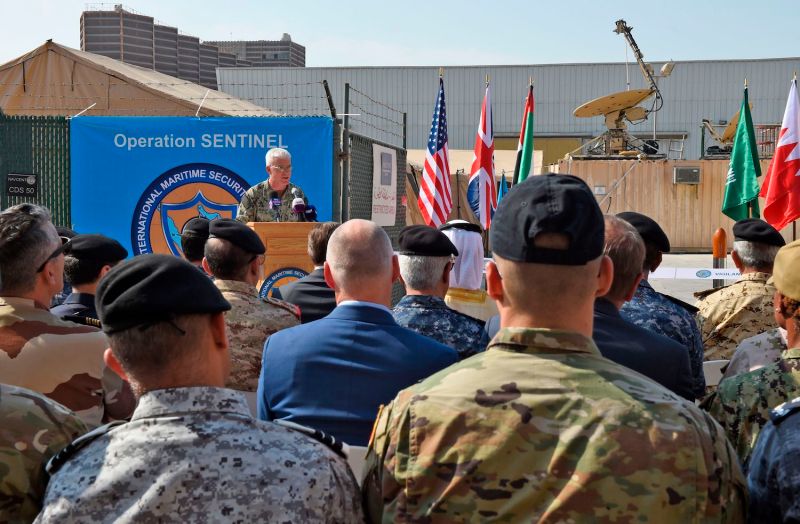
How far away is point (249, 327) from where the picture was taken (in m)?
3.78

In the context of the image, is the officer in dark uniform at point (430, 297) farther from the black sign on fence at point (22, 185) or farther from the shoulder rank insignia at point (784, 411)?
the black sign on fence at point (22, 185)

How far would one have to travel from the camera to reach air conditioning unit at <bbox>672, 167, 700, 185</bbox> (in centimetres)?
2528

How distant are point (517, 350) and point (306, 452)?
0.48 metres

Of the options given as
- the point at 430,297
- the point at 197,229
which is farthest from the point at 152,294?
the point at 197,229

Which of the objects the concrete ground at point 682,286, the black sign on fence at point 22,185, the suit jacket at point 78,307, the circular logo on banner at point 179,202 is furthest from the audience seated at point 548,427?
the concrete ground at point 682,286

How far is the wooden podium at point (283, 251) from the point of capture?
693 cm

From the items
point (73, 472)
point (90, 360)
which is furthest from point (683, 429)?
point (90, 360)

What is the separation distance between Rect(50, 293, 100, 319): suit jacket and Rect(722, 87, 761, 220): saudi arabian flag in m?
7.82

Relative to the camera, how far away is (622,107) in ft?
82.7

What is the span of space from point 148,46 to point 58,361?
1603 inches

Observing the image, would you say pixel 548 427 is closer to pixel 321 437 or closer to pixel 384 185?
pixel 321 437

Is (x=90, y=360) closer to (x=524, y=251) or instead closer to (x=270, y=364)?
(x=270, y=364)

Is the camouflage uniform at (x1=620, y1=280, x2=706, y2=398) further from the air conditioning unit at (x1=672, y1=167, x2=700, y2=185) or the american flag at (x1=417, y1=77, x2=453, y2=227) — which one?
the air conditioning unit at (x1=672, y1=167, x2=700, y2=185)

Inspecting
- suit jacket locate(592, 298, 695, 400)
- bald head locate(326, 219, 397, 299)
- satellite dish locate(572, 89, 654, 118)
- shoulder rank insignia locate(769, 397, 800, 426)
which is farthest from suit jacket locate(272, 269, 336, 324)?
satellite dish locate(572, 89, 654, 118)
